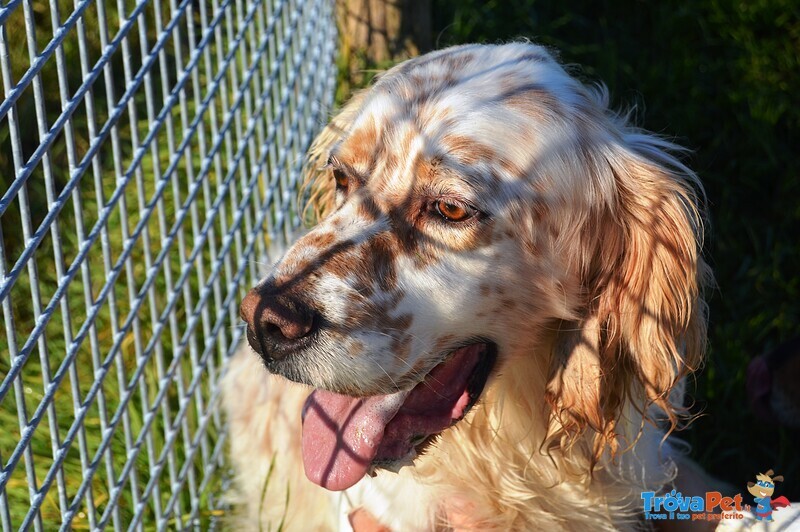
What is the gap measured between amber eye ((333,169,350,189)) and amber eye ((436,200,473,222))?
0.33 m

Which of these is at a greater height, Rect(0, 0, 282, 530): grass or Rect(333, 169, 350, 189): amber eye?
Rect(333, 169, 350, 189): amber eye

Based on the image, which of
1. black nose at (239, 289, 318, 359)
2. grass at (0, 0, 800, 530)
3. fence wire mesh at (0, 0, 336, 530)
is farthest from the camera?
grass at (0, 0, 800, 530)

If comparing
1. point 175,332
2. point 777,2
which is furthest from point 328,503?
point 777,2

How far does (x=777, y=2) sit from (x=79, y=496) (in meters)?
3.98

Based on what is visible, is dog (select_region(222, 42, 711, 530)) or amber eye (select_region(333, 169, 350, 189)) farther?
amber eye (select_region(333, 169, 350, 189))

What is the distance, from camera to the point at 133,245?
7.82 ft

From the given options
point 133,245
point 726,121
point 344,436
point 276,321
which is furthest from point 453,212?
point 726,121

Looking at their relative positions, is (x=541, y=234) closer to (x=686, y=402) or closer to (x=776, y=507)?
(x=776, y=507)

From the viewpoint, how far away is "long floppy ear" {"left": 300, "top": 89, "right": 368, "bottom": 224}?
2836 millimetres

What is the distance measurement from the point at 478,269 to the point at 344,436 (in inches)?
20.5

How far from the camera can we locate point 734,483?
3.31 metres
